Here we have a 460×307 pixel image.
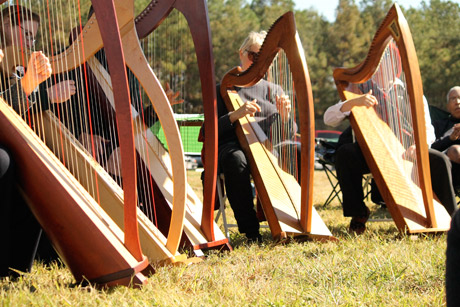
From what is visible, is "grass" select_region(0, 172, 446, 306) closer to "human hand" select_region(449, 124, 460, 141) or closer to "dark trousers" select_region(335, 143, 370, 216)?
"dark trousers" select_region(335, 143, 370, 216)

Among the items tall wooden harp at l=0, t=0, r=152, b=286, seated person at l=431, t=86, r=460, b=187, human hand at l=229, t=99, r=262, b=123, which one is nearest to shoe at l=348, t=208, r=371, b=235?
seated person at l=431, t=86, r=460, b=187

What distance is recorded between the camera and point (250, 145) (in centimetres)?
354

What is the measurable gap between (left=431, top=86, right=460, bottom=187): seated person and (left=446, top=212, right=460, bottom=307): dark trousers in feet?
10.1

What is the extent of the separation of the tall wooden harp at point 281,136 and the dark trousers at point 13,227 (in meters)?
1.38

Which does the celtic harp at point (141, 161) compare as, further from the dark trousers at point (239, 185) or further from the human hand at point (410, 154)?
the human hand at point (410, 154)

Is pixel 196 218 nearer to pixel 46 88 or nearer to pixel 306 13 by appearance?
pixel 46 88

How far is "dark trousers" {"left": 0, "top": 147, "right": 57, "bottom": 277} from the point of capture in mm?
2154

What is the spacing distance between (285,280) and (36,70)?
140cm

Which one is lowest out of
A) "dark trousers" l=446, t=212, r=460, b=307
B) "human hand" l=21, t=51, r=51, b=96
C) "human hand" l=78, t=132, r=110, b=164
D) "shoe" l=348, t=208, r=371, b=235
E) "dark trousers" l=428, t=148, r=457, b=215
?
"shoe" l=348, t=208, r=371, b=235

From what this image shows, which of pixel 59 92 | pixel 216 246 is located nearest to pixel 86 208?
pixel 59 92

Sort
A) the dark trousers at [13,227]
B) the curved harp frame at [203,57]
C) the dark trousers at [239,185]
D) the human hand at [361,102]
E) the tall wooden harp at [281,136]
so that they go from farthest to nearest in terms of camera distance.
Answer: the human hand at [361,102] < the dark trousers at [239,185] < the tall wooden harp at [281,136] < the curved harp frame at [203,57] < the dark trousers at [13,227]

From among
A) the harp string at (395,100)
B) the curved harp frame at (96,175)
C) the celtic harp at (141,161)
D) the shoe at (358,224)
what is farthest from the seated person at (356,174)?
the curved harp frame at (96,175)

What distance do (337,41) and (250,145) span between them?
23528mm

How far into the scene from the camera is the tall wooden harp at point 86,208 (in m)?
1.99
